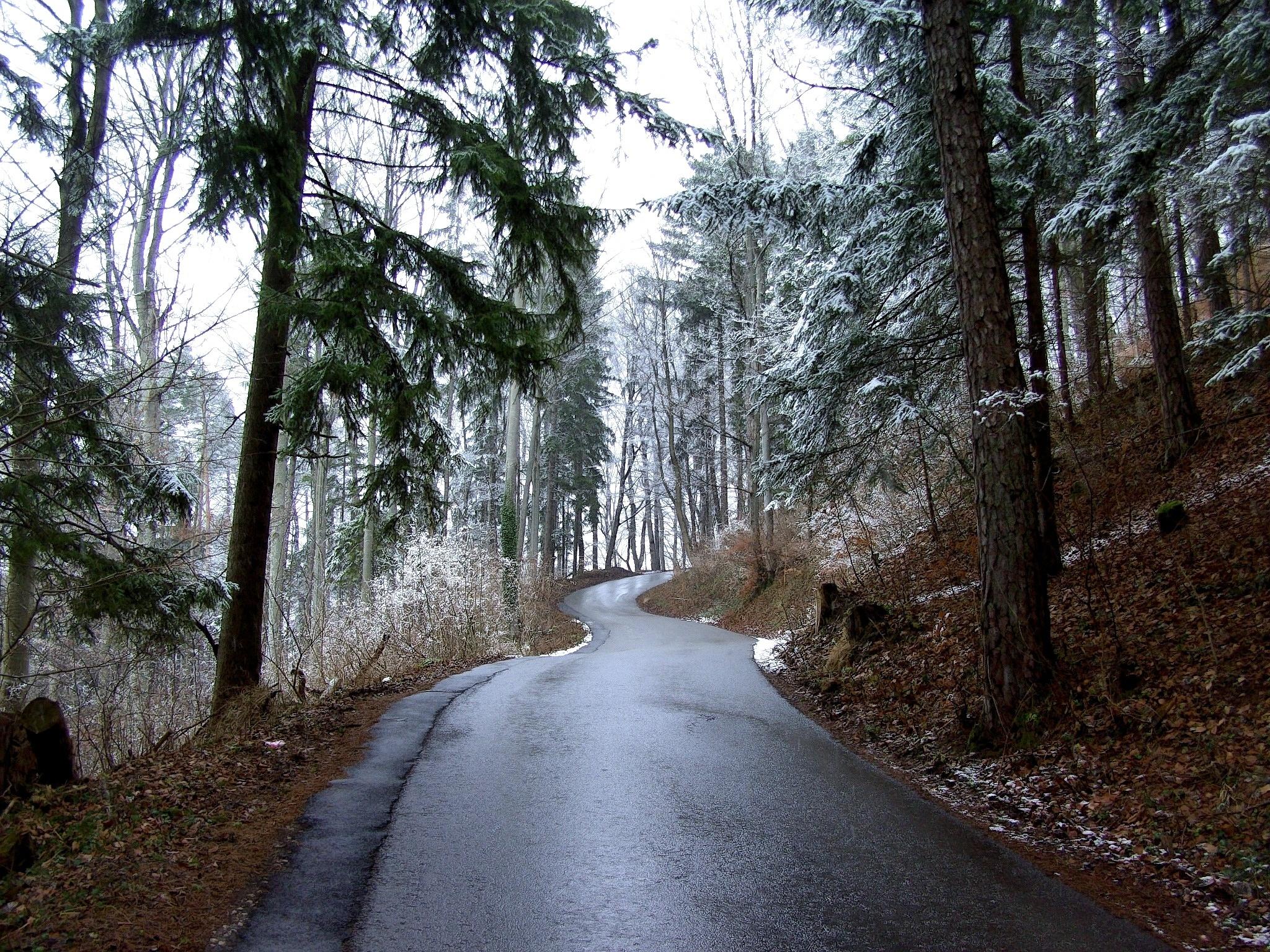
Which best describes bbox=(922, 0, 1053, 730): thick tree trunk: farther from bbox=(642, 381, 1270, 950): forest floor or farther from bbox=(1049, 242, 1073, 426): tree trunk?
bbox=(1049, 242, 1073, 426): tree trunk

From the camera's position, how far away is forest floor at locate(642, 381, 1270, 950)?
13.5ft

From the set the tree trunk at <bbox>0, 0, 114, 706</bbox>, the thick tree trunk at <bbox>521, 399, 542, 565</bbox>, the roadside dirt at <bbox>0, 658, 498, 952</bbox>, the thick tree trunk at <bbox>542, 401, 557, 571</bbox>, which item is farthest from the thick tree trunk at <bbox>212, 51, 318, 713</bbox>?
the thick tree trunk at <bbox>542, 401, 557, 571</bbox>

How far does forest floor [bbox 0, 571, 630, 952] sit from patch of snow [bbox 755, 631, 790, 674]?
658 centimetres

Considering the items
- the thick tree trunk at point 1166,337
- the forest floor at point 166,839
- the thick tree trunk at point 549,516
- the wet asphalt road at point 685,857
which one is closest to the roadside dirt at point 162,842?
the forest floor at point 166,839

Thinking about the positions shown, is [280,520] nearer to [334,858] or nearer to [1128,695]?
[334,858]

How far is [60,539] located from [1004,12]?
1072cm

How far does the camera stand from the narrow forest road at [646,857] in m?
3.47

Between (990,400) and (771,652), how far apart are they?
8.07 metres

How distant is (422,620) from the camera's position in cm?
1390

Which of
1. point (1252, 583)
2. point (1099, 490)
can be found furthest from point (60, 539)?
point (1099, 490)

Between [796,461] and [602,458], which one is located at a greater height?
[602,458]

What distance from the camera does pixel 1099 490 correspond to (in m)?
10.8

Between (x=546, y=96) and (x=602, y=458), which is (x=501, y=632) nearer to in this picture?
(x=546, y=96)

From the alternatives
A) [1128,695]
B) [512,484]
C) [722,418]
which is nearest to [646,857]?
[1128,695]
